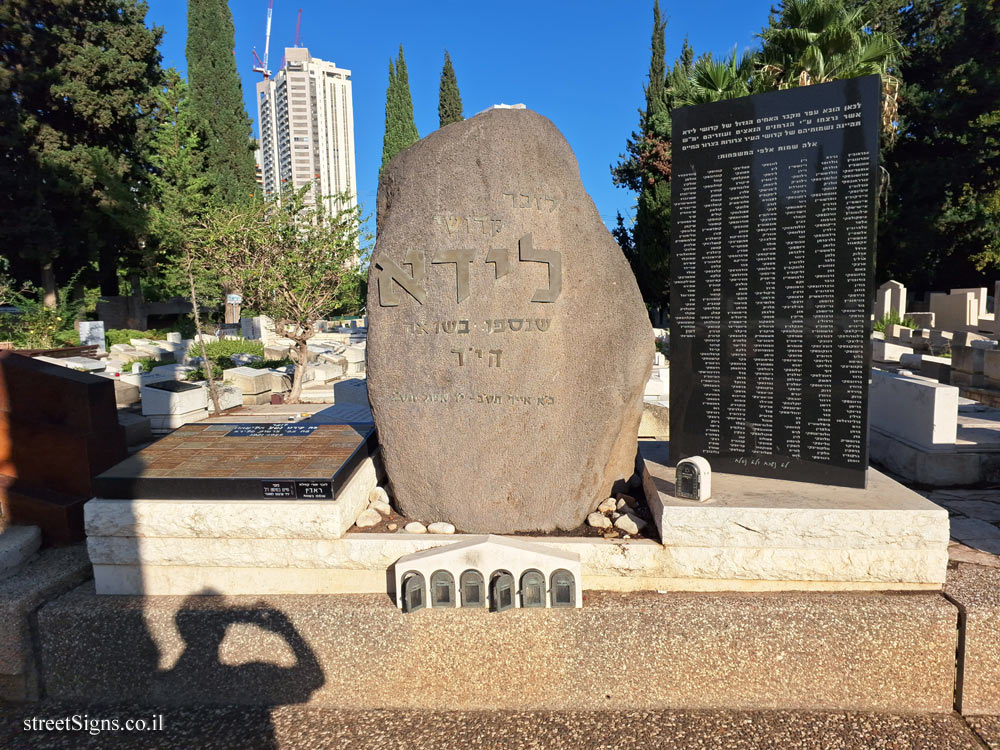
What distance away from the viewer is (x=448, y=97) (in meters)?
35.8

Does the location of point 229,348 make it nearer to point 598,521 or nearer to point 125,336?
point 125,336

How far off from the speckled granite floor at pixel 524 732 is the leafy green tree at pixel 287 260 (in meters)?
7.82

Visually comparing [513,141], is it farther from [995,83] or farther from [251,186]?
[251,186]

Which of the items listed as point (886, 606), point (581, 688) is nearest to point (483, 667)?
point (581, 688)

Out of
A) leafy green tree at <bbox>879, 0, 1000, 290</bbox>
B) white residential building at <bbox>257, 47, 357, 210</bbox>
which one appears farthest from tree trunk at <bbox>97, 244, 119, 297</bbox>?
white residential building at <bbox>257, 47, 357, 210</bbox>

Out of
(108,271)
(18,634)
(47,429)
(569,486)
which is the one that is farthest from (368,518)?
(108,271)

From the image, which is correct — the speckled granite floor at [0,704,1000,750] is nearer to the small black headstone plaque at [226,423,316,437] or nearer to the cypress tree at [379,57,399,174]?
the small black headstone plaque at [226,423,316,437]

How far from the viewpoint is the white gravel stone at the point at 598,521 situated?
156 inches

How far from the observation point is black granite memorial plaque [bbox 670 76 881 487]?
3791 millimetres

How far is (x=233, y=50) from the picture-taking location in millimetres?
29484

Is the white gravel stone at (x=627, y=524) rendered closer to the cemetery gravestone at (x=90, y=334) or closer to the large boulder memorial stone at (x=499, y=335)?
the large boulder memorial stone at (x=499, y=335)

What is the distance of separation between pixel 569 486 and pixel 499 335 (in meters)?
1.12

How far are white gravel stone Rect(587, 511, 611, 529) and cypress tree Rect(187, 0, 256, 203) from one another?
29240mm

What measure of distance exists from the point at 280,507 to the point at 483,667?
1.51 m
